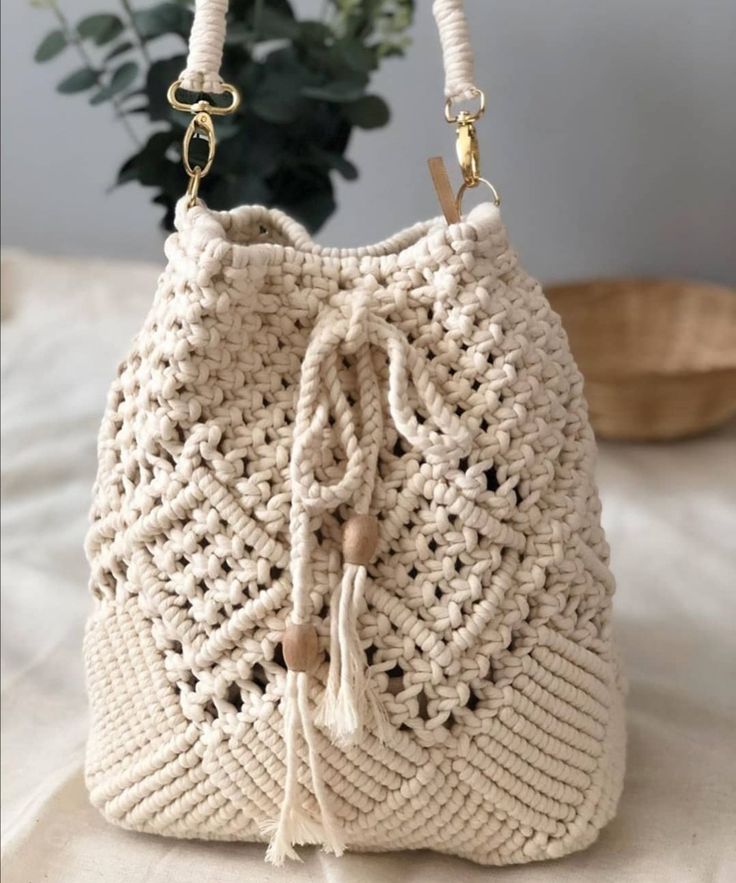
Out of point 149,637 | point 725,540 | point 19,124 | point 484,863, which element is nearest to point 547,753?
point 484,863

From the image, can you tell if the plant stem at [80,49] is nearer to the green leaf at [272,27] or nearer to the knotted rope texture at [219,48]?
the green leaf at [272,27]

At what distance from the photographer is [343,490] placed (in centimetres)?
49

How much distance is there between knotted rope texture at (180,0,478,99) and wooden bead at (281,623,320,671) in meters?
0.29

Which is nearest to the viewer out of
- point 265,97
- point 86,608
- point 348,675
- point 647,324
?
point 348,675

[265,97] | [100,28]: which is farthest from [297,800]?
[100,28]

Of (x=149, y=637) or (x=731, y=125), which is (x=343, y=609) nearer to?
(x=149, y=637)

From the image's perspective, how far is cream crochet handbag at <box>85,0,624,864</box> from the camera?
1.63ft

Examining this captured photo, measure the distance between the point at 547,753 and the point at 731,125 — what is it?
3.04ft

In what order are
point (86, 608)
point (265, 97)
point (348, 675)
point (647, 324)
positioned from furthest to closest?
1. point (647, 324)
2. point (265, 97)
3. point (86, 608)
4. point (348, 675)

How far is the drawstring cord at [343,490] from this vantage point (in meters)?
0.49

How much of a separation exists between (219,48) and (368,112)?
0.52 metres

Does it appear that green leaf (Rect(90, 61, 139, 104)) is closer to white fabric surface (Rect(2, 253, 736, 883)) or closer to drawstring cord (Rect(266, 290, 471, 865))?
white fabric surface (Rect(2, 253, 736, 883))

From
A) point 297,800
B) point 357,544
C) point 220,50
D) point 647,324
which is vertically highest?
point 220,50

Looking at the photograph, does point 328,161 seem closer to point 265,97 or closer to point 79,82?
point 265,97
